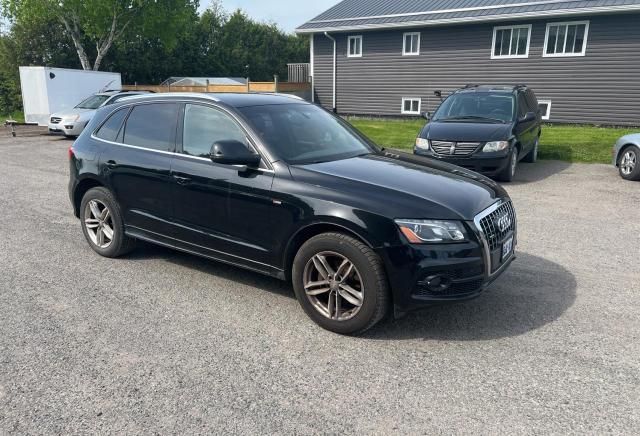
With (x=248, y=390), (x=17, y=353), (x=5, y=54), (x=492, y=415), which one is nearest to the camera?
(x=492, y=415)

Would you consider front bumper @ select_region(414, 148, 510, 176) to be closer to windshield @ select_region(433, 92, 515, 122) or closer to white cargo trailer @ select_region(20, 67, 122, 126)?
windshield @ select_region(433, 92, 515, 122)

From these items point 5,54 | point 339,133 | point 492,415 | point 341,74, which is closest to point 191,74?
point 5,54

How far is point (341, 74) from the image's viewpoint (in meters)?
23.9

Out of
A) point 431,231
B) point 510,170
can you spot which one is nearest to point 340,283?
point 431,231

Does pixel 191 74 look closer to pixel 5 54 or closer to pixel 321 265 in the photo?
pixel 5 54

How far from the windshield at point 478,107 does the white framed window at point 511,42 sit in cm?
1041

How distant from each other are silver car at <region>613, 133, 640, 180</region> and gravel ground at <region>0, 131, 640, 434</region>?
4387mm

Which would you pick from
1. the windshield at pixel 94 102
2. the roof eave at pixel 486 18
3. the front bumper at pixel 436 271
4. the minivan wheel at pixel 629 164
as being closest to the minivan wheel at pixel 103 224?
the front bumper at pixel 436 271

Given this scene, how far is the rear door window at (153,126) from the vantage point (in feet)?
15.6

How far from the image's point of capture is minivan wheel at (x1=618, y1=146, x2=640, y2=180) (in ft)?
29.9

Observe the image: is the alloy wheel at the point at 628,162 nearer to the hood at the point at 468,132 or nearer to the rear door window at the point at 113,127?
the hood at the point at 468,132

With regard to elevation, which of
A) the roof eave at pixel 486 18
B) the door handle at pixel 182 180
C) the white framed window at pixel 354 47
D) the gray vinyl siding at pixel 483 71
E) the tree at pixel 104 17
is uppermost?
the tree at pixel 104 17

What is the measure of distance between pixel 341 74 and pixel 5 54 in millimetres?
19370

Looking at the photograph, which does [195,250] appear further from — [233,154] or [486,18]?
[486,18]
